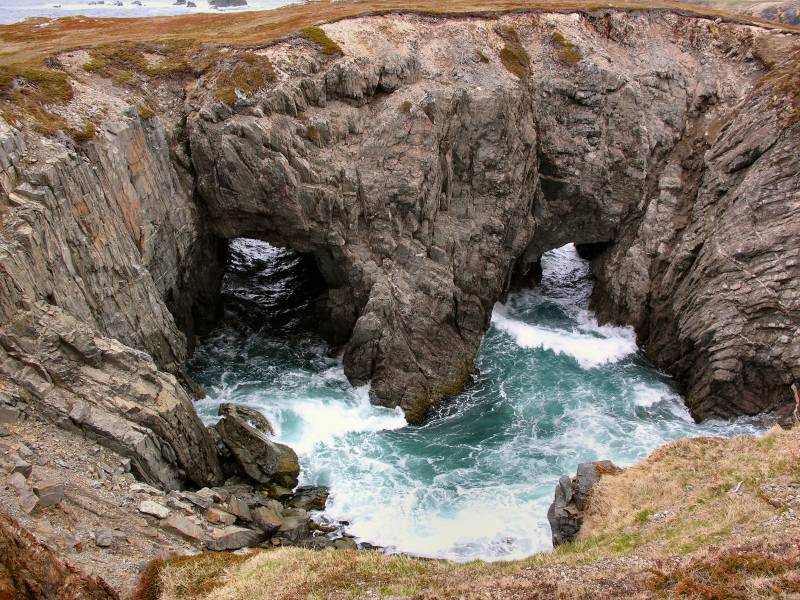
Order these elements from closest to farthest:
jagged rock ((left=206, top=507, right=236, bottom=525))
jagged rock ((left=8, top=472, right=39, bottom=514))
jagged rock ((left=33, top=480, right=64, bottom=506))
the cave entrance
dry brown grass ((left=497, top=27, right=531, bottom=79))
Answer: jagged rock ((left=8, top=472, right=39, bottom=514)) → jagged rock ((left=33, top=480, right=64, bottom=506)) → jagged rock ((left=206, top=507, right=236, bottom=525)) → dry brown grass ((left=497, top=27, right=531, bottom=79)) → the cave entrance

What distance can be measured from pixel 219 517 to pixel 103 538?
5.79m

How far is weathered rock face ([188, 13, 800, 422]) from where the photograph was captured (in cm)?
3966

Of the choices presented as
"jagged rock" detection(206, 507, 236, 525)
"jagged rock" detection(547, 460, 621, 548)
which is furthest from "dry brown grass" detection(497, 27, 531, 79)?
"jagged rock" detection(206, 507, 236, 525)

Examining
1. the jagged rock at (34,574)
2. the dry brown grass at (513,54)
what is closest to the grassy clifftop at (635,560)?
the jagged rock at (34,574)

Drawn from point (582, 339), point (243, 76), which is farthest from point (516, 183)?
point (243, 76)

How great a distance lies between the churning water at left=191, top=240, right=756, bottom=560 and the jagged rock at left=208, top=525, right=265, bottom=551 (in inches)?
257

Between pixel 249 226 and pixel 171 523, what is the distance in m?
25.0

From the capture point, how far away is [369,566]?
1955cm

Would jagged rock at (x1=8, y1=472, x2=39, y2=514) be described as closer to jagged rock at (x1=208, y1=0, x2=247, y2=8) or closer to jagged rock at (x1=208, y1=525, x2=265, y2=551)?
jagged rock at (x1=208, y1=525, x2=265, y2=551)

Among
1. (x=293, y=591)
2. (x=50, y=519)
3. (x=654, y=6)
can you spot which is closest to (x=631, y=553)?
(x=293, y=591)

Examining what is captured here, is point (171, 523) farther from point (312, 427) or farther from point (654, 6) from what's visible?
point (654, 6)

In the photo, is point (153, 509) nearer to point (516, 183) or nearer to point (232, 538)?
point (232, 538)

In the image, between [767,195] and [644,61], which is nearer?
[767,195]

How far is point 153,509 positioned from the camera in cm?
2250
